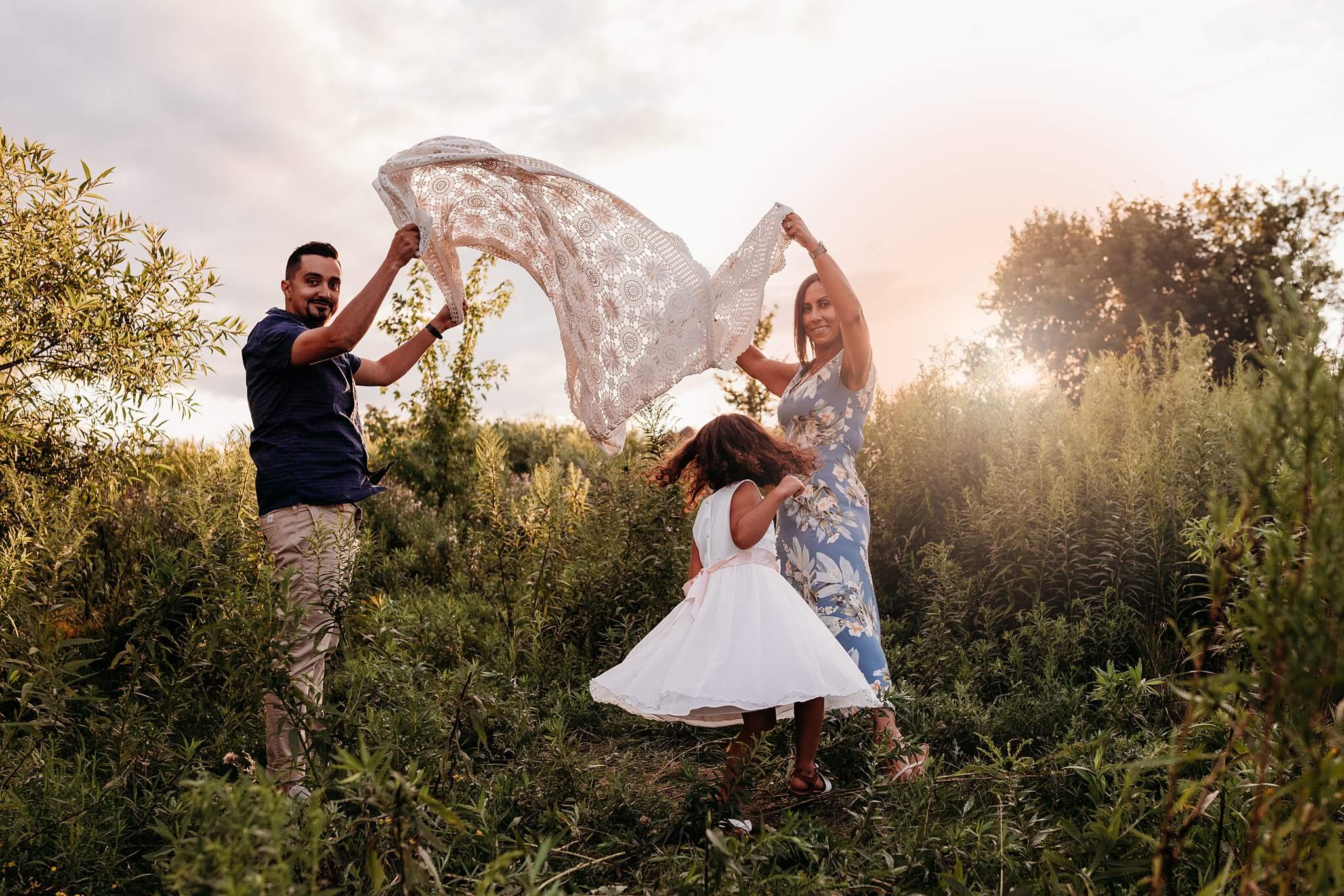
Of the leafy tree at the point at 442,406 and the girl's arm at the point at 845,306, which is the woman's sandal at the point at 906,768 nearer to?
the girl's arm at the point at 845,306

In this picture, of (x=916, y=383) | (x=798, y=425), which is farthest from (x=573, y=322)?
(x=916, y=383)

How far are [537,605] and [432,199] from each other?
2.50 metres

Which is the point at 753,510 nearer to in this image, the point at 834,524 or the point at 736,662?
the point at 736,662

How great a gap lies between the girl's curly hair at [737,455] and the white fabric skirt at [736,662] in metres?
0.41

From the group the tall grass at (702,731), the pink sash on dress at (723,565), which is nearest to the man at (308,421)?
the tall grass at (702,731)

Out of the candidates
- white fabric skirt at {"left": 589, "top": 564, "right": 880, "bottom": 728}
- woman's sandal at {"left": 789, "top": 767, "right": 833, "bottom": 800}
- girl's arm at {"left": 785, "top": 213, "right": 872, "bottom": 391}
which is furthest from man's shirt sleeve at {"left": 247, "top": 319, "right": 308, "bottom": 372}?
woman's sandal at {"left": 789, "top": 767, "right": 833, "bottom": 800}

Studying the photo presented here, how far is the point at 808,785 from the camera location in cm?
330

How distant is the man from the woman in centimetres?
184

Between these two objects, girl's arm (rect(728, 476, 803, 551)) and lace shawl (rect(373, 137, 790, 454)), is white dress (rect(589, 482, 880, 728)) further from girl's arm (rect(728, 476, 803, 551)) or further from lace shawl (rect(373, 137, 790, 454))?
lace shawl (rect(373, 137, 790, 454))

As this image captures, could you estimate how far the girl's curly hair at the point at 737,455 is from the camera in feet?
11.7

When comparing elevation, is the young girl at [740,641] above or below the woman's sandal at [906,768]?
above

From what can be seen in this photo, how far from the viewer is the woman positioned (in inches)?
Answer: 153

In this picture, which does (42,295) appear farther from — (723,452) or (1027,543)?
(1027,543)

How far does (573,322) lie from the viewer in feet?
13.2
